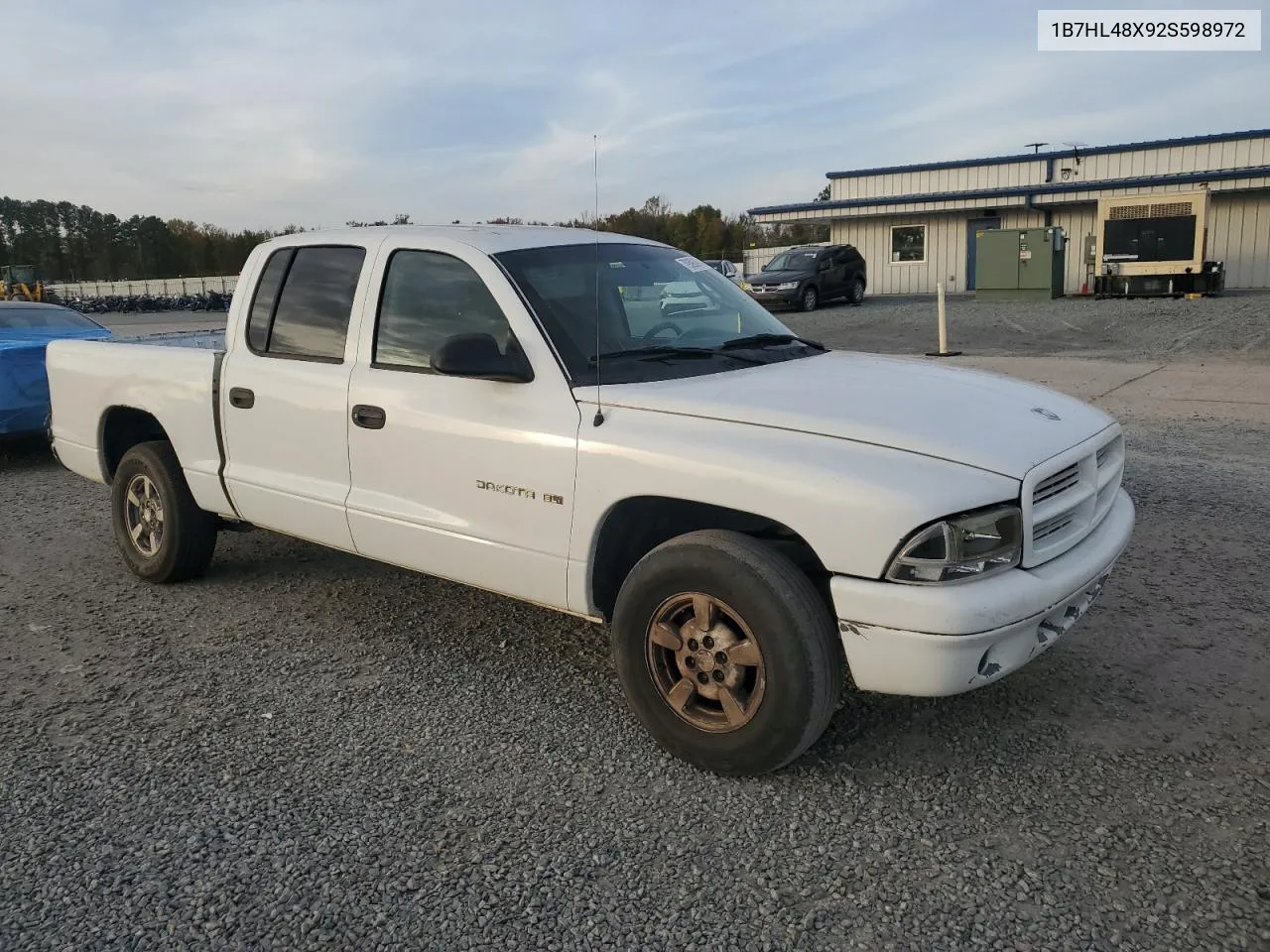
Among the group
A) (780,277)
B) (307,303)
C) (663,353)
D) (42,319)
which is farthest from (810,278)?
(663,353)

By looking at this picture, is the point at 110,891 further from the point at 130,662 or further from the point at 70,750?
the point at 130,662

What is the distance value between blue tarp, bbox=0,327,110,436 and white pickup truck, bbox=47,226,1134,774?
4386mm

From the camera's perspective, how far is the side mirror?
3.52 meters

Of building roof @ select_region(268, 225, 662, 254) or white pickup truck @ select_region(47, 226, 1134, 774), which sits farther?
building roof @ select_region(268, 225, 662, 254)

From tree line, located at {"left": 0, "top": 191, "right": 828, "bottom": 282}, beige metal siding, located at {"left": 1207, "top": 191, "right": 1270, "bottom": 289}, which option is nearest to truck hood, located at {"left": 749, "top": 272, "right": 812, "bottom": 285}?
beige metal siding, located at {"left": 1207, "top": 191, "right": 1270, "bottom": 289}

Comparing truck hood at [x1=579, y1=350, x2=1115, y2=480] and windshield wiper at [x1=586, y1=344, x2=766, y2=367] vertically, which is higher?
windshield wiper at [x1=586, y1=344, x2=766, y2=367]

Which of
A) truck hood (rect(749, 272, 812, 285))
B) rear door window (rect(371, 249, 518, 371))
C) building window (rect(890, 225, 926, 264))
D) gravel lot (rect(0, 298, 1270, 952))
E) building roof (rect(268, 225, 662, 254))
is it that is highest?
building window (rect(890, 225, 926, 264))

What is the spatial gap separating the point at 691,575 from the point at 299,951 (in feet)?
4.95

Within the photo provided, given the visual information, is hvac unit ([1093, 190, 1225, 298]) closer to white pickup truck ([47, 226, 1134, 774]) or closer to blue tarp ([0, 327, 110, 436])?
white pickup truck ([47, 226, 1134, 774])

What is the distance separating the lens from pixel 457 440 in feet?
12.5

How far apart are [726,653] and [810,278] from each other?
956 inches

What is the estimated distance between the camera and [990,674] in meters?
2.99

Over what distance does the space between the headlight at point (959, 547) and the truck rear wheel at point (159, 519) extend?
149 inches

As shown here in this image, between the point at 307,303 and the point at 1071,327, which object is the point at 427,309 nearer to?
the point at 307,303
